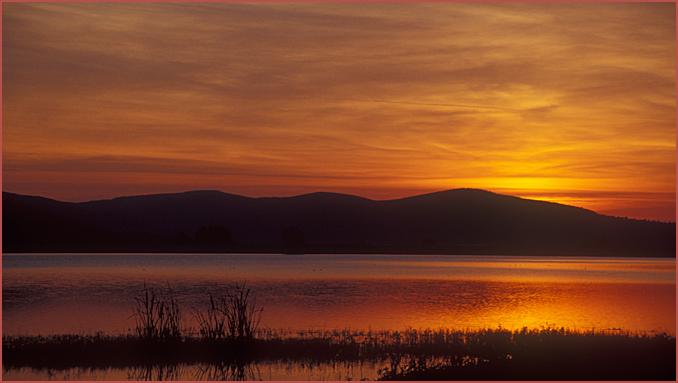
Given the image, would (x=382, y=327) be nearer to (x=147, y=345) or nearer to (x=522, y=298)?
(x=147, y=345)

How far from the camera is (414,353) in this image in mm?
30781

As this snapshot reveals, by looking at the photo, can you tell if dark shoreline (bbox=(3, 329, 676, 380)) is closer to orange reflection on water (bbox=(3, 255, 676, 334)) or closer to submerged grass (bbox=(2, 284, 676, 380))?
submerged grass (bbox=(2, 284, 676, 380))

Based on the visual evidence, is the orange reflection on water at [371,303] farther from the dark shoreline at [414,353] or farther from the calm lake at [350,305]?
the dark shoreline at [414,353]

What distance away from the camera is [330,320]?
44.7 meters

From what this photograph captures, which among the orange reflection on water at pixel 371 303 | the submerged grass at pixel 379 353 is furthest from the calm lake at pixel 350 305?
the submerged grass at pixel 379 353

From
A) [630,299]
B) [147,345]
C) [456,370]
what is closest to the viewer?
[456,370]

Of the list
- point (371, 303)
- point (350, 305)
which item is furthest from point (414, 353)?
point (371, 303)

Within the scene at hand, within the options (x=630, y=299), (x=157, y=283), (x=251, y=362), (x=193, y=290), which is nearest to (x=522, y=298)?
(x=630, y=299)

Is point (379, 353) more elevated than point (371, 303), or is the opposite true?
point (371, 303)

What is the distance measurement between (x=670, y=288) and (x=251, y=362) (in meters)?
58.6

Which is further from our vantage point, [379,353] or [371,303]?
[371,303]

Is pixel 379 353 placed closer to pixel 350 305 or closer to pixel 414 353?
pixel 414 353

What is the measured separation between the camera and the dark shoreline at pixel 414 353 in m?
24.7

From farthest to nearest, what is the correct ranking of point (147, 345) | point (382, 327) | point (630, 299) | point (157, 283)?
1. point (157, 283)
2. point (630, 299)
3. point (382, 327)
4. point (147, 345)
